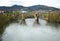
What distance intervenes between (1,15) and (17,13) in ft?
4.14

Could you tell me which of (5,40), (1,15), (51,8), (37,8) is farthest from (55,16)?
(5,40)

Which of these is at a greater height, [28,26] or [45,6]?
[45,6]

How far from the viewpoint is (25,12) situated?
23.6ft

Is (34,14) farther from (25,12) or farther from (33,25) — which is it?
(33,25)

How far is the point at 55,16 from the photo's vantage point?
28.6 feet

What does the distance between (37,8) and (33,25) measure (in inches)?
98.8

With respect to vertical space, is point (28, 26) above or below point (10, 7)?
below

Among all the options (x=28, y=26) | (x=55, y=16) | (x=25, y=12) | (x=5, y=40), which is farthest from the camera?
(x=28, y=26)

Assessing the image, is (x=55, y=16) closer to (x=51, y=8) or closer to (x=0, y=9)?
(x=51, y=8)

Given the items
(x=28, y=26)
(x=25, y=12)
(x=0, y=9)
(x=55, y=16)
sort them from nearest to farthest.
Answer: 1. (x=25, y=12)
2. (x=0, y=9)
3. (x=55, y=16)
4. (x=28, y=26)

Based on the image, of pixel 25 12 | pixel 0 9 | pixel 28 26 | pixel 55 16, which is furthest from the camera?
pixel 28 26

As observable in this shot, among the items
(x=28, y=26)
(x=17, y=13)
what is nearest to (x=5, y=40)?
(x=17, y=13)

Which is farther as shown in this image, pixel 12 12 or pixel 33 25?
pixel 33 25

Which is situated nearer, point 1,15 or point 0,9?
point 0,9
